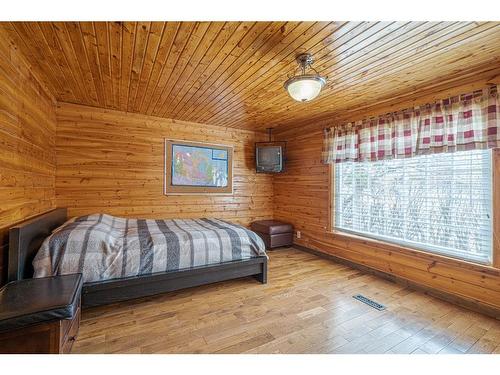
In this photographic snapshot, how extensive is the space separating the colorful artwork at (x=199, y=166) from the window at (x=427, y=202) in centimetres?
228

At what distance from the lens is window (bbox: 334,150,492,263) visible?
2.29 meters

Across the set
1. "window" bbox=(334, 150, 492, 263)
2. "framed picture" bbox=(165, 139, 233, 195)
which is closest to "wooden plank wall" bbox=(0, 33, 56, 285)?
"framed picture" bbox=(165, 139, 233, 195)

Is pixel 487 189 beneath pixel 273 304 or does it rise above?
above

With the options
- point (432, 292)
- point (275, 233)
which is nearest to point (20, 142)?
point (275, 233)

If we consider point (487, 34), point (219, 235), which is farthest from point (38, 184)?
point (487, 34)

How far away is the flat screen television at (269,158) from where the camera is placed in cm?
449

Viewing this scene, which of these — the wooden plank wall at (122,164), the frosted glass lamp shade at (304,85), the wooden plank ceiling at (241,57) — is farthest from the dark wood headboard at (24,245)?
the frosted glass lamp shade at (304,85)

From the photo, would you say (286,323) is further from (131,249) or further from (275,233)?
(275,233)

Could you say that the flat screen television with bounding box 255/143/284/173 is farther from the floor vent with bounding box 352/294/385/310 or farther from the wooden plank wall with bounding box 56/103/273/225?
the floor vent with bounding box 352/294/385/310

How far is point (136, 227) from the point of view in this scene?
2881mm

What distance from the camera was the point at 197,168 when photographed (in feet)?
13.7
